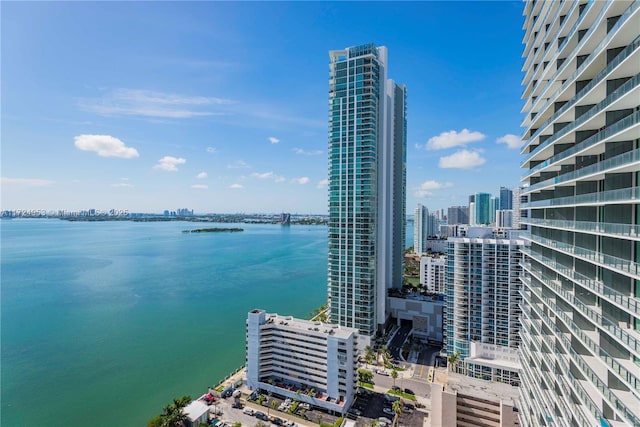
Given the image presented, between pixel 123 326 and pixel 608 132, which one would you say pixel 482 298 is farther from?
pixel 123 326

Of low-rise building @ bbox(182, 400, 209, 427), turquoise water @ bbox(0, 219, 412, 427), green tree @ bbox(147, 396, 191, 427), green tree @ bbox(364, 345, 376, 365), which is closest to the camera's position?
green tree @ bbox(147, 396, 191, 427)

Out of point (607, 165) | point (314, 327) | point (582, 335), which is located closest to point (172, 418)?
point (314, 327)

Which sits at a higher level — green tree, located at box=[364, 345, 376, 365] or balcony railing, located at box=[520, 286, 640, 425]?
balcony railing, located at box=[520, 286, 640, 425]

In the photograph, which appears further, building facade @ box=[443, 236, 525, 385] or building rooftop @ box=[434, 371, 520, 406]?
building facade @ box=[443, 236, 525, 385]

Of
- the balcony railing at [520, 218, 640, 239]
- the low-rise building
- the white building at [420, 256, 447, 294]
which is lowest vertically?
the low-rise building

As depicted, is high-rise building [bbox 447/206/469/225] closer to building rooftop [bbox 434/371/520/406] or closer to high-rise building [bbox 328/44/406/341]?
high-rise building [bbox 328/44/406/341]

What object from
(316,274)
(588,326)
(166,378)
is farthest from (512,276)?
(316,274)

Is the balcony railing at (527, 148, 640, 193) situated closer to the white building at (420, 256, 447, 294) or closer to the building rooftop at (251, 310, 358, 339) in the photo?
the building rooftop at (251, 310, 358, 339)

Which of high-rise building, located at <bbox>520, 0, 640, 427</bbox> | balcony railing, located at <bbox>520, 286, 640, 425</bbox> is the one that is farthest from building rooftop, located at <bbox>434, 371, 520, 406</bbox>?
balcony railing, located at <bbox>520, 286, 640, 425</bbox>

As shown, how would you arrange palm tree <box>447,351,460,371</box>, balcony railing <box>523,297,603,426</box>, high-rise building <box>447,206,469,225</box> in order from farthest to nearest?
high-rise building <box>447,206,469,225</box> → palm tree <box>447,351,460,371</box> → balcony railing <box>523,297,603,426</box>

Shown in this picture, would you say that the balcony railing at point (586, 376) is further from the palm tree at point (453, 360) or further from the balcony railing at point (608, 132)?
the palm tree at point (453, 360)
